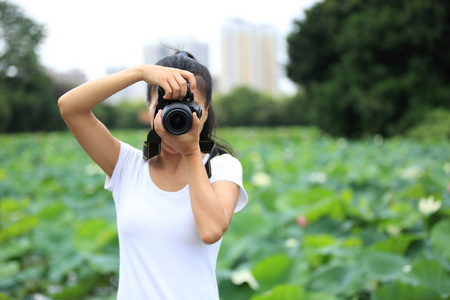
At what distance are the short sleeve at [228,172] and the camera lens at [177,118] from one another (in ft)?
0.53

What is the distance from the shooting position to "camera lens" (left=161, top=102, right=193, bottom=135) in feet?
2.50

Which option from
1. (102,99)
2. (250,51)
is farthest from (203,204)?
(250,51)

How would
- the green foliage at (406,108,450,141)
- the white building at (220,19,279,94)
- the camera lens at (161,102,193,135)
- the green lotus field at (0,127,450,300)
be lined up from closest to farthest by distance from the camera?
the camera lens at (161,102,193,135) → the green lotus field at (0,127,450,300) → the green foliage at (406,108,450,141) → the white building at (220,19,279,94)

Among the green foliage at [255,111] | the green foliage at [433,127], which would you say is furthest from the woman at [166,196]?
the green foliage at [255,111]

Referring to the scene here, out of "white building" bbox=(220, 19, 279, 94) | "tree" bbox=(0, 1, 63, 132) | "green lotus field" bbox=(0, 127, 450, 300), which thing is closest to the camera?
"green lotus field" bbox=(0, 127, 450, 300)

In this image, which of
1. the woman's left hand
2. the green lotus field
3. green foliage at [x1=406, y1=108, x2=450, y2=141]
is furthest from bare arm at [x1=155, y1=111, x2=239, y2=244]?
green foliage at [x1=406, y1=108, x2=450, y2=141]

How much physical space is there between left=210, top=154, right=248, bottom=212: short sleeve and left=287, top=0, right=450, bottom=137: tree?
11670 millimetres

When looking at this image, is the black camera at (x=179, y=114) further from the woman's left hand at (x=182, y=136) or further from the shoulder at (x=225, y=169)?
the shoulder at (x=225, y=169)

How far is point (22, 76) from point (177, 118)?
Result: 27121 mm

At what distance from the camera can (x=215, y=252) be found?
0.92m

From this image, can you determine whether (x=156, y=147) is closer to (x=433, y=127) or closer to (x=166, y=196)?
(x=166, y=196)

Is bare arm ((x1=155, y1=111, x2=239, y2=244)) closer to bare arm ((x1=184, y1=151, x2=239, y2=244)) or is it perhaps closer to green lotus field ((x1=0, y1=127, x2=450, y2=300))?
bare arm ((x1=184, y1=151, x2=239, y2=244))

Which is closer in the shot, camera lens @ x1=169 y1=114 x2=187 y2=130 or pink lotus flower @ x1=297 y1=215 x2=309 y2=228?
camera lens @ x1=169 y1=114 x2=187 y2=130

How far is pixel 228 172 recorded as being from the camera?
91 cm
